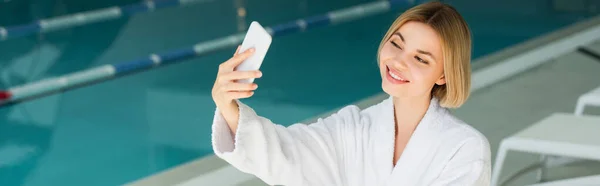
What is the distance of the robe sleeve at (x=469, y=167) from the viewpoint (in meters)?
1.89

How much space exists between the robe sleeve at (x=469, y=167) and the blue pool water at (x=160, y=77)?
2.10 m

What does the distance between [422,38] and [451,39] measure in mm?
56

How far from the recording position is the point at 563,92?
15.9ft

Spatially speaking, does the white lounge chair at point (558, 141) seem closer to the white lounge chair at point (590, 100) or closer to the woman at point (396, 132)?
the white lounge chair at point (590, 100)

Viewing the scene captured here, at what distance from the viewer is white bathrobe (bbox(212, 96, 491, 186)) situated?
1.87 meters

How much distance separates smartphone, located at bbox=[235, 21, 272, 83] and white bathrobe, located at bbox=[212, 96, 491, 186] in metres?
0.13

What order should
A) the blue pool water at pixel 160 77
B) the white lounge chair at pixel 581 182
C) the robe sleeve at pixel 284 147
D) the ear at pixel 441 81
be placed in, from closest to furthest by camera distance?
the robe sleeve at pixel 284 147 < the ear at pixel 441 81 < the white lounge chair at pixel 581 182 < the blue pool water at pixel 160 77

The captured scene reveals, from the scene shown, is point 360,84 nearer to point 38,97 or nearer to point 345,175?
point 38,97

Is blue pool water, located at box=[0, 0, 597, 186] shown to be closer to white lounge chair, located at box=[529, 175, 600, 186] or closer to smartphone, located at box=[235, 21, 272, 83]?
white lounge chair, located at box=[529, 175, 600, 186]

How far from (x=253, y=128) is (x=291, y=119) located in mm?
2732

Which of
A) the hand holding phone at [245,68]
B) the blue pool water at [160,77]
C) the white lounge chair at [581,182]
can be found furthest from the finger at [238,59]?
the blue pool water at [160,77]


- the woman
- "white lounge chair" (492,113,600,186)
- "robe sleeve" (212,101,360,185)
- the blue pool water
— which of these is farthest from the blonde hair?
the blue pool water

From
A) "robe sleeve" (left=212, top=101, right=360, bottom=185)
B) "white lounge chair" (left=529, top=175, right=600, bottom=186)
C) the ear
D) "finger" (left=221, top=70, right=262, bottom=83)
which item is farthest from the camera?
"white lounge chair" (left=529, top=175, right=600, bottom=186)

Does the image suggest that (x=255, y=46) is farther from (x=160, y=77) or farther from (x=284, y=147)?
(x=160, y=77)
